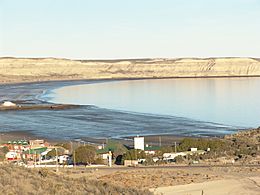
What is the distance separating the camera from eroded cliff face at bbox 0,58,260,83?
158 m

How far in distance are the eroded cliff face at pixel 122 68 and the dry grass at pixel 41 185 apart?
140274 millimetres

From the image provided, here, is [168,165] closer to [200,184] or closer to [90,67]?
[200,184]

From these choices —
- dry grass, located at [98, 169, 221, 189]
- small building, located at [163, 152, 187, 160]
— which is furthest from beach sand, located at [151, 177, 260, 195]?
small building, located at [163, 152, 187, 160]

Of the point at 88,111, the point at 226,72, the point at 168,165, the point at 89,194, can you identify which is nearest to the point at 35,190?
the point at 89,194

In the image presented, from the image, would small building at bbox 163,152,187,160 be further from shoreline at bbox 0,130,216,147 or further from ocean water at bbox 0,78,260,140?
ocean water at bbox 0,78,260,140

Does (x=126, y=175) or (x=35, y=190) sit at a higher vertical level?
(x=35, y=190)

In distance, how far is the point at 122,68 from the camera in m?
173

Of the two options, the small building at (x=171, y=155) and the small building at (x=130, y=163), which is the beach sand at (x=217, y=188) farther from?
the small building at (x=171, y=155)

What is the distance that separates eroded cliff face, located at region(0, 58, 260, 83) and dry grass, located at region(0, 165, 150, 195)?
460 feet

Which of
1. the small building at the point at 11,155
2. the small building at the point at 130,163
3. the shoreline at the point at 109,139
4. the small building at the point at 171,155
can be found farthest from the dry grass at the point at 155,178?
the shoreline at the point at 109,139

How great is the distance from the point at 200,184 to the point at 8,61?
154m

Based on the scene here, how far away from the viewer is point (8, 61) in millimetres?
163750

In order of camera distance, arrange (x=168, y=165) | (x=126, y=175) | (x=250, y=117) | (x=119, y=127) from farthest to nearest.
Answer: (x=250, y=117) → (x=119, y=127) → (x=168, y=165) → (x=126, y=175)

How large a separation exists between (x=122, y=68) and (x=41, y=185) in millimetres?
164027
